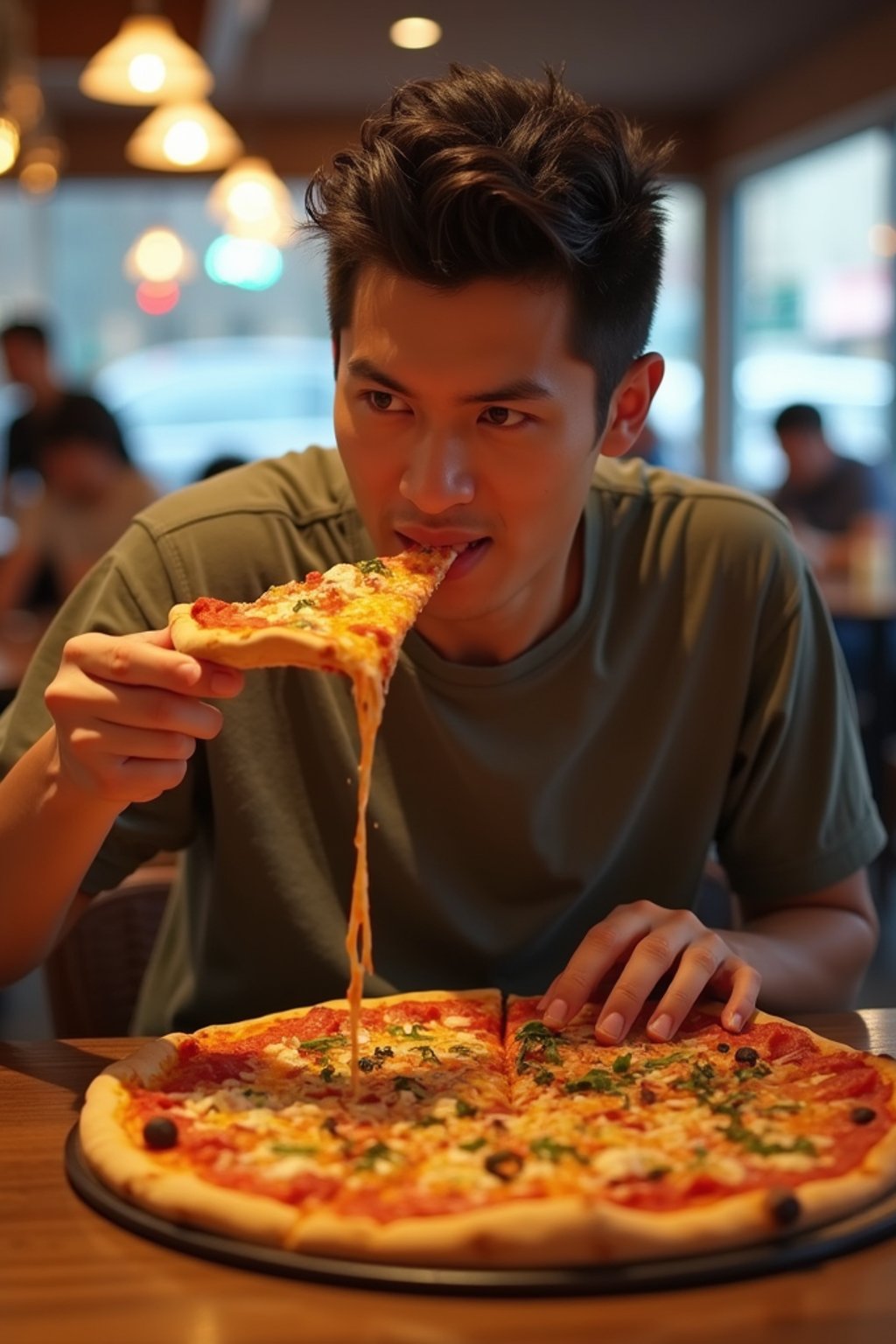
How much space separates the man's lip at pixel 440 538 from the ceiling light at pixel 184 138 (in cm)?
548

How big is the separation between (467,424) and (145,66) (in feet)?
14.6

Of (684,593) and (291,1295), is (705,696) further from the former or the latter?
(291,1295)

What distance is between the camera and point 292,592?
1.73m

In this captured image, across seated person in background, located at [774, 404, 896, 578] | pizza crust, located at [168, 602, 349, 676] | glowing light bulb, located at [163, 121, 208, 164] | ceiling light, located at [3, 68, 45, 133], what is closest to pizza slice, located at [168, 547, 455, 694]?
pizza crust, located at [168, 602, 349, 676]

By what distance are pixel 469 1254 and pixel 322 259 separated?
4.01ft

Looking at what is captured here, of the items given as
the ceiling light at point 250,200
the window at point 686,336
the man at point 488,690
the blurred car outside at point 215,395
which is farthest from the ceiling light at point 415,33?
the man at point 488,690

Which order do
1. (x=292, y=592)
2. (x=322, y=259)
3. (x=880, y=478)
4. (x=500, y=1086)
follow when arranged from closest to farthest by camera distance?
(x=500, y=1086)
(x=292, y=592)
(x=322, y=259)
(x=880, y=478)

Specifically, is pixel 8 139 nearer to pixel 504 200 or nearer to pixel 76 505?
pixel 76 505

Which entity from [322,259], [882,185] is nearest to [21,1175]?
[322,259]

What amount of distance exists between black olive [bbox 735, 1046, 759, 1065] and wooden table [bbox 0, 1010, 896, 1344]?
343 millimetres

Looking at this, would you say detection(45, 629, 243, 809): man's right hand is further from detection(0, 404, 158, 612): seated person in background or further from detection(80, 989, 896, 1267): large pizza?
detection(0, 404, 158, 612): seated person in background

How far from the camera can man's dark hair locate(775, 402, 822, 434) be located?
7.61 m

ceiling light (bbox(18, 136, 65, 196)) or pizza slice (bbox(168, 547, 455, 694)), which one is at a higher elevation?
ceiling light (bbox(18, 136, 65, 196))

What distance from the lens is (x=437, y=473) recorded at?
1.70 meters
